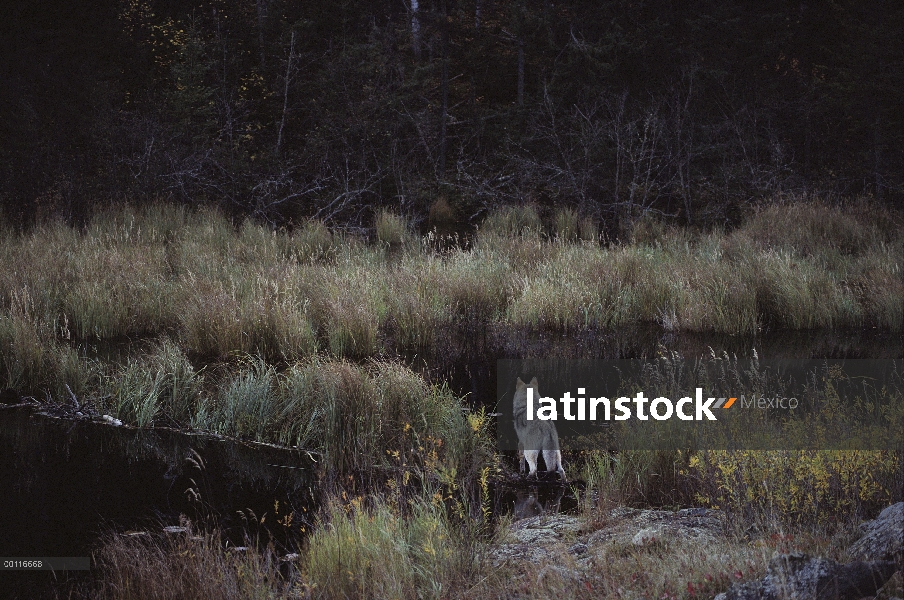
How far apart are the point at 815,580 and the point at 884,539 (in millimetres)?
438

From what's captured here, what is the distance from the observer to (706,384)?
6.12m

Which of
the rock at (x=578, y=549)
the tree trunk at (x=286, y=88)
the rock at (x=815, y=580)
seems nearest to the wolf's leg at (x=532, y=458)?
the rock at (x=578, y=549)

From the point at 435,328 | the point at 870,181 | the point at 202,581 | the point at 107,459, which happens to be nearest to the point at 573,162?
the point at 870,181

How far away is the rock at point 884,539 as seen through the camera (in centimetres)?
302

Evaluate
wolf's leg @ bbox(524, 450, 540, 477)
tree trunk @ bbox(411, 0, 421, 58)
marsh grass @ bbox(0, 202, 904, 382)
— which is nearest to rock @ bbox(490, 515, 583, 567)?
wolf's leg @ bbox(524, 450, 540, 477)

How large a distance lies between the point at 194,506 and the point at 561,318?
5266mm

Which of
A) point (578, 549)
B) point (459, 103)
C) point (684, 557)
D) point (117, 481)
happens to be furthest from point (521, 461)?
point (459, 103)

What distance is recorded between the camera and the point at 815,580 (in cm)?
286

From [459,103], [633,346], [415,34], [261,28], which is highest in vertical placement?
[261,28]

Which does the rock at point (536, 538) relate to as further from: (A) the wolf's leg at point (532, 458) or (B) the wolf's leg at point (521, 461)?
(B) the wolf's leg at point (521, 461)

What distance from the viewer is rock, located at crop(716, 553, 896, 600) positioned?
9.30 feet

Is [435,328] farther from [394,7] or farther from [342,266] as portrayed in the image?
[394,7]

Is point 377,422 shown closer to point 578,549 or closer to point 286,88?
point 578,549

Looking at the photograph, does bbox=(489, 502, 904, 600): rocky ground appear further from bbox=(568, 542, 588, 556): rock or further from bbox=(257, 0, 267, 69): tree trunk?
bbox=(257, 0, 267, 69): tree trunk
